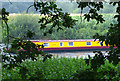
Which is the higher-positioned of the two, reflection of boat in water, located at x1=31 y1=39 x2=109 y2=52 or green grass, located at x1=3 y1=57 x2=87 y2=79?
reflection of boat in water, located at x1=31 y1=39 x2=109 y2=52

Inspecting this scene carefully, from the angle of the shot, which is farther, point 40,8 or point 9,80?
point 9,80

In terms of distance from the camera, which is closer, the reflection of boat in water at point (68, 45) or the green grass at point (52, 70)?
the green grass at point (52, 70)

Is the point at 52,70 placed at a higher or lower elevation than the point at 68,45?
lower

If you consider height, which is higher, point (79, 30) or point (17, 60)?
point (79, 30)

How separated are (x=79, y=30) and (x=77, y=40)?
242 millimetres

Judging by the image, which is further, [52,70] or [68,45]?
[68,45]

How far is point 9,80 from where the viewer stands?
1.81 metres

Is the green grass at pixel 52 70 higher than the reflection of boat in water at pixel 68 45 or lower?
lower

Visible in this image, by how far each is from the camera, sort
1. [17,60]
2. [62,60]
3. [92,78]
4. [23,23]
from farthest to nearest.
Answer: [23,23] < [62,60] < [17,60] < [92,78]

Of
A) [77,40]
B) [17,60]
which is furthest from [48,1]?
[77,40]

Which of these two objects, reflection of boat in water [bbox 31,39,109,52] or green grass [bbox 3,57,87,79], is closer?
green grass [bbox 3,57,87,79]

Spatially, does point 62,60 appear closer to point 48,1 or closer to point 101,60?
point 48,1

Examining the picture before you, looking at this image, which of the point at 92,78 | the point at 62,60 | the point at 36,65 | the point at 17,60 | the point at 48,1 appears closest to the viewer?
the point at 92,78

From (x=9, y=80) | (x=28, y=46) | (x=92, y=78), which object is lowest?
(x=9, y=80)
